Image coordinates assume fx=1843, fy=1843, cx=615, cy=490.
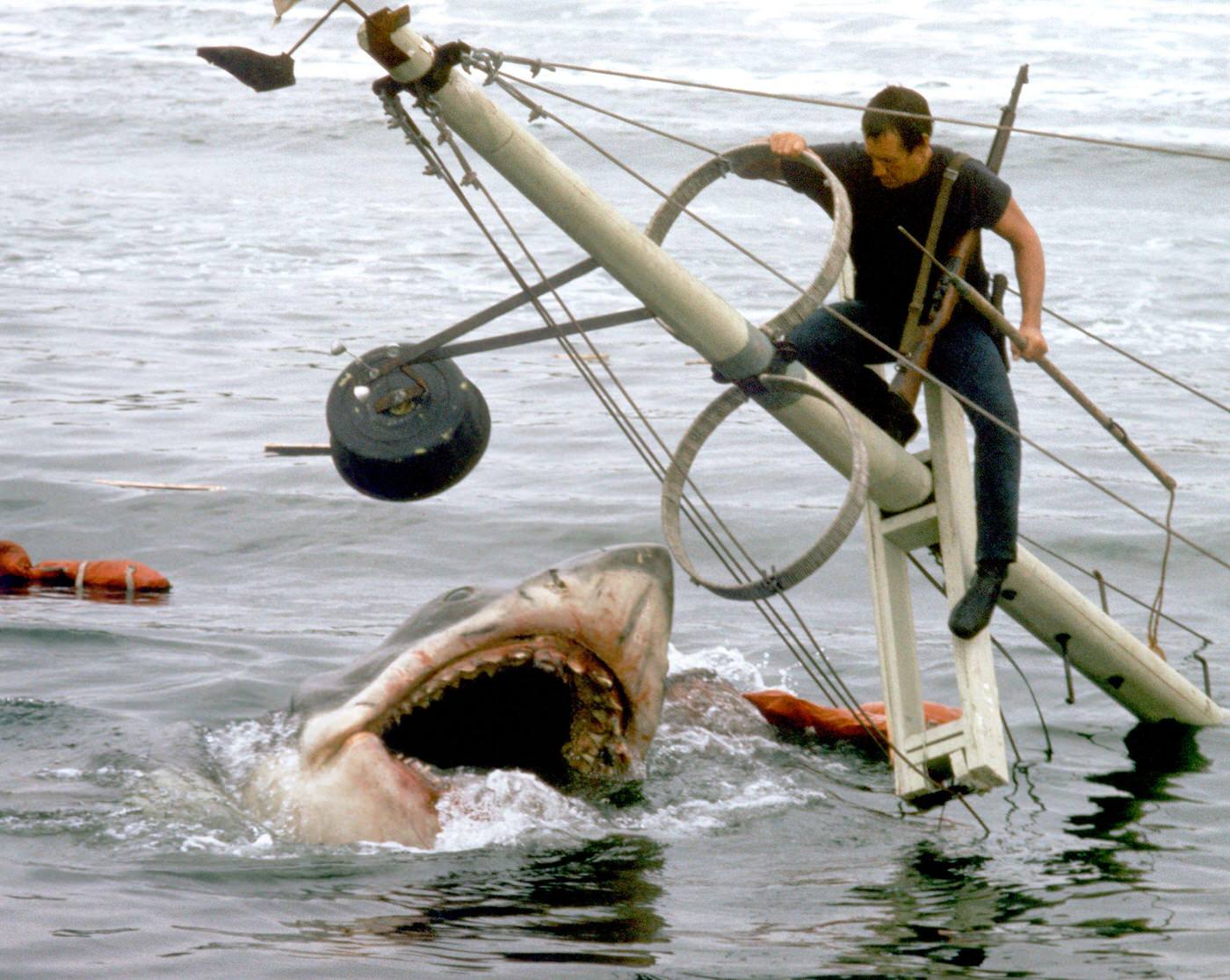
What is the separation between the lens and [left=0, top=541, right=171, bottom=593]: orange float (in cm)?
943

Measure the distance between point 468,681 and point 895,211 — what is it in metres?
2.12

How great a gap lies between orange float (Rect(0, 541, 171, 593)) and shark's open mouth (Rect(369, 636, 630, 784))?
367 cm

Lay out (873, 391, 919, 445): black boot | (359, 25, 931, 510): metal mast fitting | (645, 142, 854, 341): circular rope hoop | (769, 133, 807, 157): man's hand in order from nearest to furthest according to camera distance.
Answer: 1. (359, 25, 931, 510): metal mast fitting
2. (645, 142, 854, 341): circular rope hoop
3. (769, 133, 807, 157): man's hand
4. (873, 391, 919, 445): black boot

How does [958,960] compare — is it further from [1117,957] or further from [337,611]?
[337,611]

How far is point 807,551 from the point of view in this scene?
5.39m

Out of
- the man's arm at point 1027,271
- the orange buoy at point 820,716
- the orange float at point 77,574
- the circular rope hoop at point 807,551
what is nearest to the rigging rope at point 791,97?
the man's arm at point 1027,271

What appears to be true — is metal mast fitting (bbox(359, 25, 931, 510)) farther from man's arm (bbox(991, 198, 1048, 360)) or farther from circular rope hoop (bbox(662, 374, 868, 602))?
man's arm (bbox(991, 198, 1048, 360))

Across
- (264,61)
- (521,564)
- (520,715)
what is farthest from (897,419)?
(521,564)

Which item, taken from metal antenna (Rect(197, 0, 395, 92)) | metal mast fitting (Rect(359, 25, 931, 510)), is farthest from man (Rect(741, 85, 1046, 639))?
metal antenna (Rect(197, 0, 395, 92))

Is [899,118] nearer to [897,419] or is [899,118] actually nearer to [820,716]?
[897,419]

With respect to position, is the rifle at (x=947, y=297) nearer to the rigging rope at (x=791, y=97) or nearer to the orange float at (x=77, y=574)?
the rigging rope at (x=791, y=97)

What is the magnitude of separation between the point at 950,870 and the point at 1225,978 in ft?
3.74

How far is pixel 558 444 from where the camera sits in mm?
13234

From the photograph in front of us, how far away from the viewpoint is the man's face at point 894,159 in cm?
600
